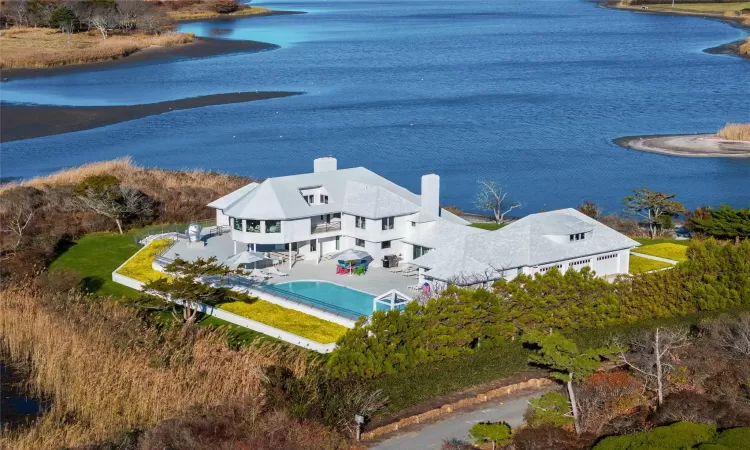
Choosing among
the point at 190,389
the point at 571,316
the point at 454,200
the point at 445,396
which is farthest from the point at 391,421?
the point at 454,200

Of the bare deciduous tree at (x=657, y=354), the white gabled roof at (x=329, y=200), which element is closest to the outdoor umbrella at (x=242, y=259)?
the white gabled roof at (x=329, y=200)

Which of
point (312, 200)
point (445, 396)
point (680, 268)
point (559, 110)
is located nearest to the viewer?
point (445, 396)

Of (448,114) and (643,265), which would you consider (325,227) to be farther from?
(448,114)

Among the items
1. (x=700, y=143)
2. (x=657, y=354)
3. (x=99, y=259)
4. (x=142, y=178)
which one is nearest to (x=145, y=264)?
(x=99, y=259)

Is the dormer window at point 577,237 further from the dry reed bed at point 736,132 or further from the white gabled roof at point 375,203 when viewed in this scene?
the dry reed bed at point 736,132

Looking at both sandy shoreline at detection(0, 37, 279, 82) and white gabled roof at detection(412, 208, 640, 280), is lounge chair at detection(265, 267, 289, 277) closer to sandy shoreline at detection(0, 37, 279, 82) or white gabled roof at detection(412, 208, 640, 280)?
white gabled roof at detection(412, 208, 640, 280)

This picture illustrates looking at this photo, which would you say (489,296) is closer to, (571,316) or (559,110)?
(571,316)
